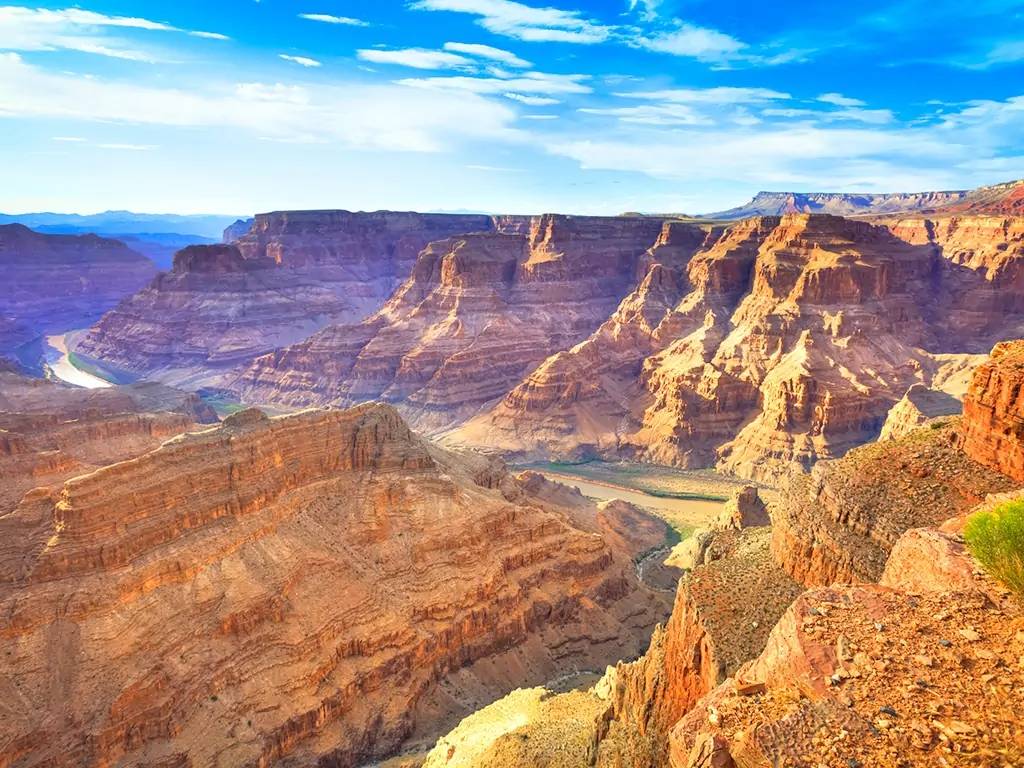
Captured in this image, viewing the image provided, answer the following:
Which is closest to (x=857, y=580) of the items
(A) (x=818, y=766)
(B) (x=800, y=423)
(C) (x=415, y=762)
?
(A) (x=818, y=766)

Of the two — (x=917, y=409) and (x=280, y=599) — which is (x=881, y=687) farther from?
(x=917, y=409)

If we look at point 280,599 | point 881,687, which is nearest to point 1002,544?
point 881,687

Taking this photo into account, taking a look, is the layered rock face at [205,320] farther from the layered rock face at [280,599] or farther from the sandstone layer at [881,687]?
the sandstone layer at [881,687]

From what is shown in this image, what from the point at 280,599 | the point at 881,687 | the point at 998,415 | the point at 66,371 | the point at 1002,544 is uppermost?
the point at 998,415

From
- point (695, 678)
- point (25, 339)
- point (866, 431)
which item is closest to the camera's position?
point (695, 678)

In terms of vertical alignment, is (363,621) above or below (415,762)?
above

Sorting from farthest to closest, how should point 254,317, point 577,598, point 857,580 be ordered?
point 254,317 → point 577,598 → point 857,580

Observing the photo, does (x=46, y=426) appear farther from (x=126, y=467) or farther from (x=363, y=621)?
(x=363, y=621)

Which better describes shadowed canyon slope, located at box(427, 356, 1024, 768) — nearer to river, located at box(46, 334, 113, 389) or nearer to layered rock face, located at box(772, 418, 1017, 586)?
Result: layered rock face, located at box(772, 418, 1017, 586)
